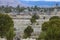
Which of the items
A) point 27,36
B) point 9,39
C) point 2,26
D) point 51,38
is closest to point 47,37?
point 51,38

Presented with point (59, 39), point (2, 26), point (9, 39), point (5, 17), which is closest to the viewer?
point (59, 39)

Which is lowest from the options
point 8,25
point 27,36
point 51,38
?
point 27,36

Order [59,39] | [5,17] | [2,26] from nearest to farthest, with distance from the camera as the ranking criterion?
[59,39] < [2,26] < [5,17]

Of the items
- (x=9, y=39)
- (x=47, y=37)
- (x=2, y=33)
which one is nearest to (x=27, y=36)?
(x=2, y=33)

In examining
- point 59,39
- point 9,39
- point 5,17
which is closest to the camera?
point 59,39

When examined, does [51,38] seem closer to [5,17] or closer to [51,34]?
[51,34]

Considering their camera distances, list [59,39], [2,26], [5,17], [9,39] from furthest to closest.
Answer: [5,17] → [2,26] → [9,39] → [59,39]

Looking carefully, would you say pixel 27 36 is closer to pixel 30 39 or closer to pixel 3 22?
pixel 30 39

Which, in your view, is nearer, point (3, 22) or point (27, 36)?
point (3, 22)

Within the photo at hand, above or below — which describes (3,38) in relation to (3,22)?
below
